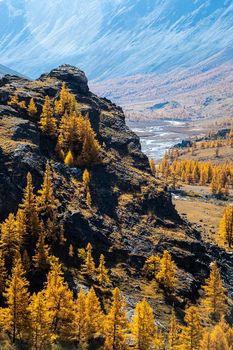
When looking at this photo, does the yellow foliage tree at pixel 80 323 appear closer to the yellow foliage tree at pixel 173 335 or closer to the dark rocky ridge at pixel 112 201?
the yellow foliage tree at pixel 173 335

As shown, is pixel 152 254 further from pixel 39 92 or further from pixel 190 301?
pixel 39 92

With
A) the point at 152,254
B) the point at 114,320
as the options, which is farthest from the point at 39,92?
the point at 114,320

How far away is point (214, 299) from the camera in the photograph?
337 ft

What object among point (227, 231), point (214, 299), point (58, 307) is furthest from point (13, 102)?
point (227, 231)

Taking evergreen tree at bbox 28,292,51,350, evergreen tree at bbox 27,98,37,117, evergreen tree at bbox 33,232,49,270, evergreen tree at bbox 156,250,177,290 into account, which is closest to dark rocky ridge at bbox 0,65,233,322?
evergreen tree at bbox 27,98,37,117

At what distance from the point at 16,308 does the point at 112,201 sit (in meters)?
49.3

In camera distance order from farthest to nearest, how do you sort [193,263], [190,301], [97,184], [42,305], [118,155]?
[118,155] < [97,184] < [193,263] < [190,301] < [42,305]

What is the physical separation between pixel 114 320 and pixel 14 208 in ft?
107

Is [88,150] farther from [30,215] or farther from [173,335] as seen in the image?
[173,335]

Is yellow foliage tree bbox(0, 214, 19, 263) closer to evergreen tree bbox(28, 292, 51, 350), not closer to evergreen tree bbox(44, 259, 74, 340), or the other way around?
evergreen tree bbox(44, 259, 74, 340)

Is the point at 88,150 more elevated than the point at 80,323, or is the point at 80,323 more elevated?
the point at 88,150

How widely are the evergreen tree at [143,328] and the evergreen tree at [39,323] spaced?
562 inches

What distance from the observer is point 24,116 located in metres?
131

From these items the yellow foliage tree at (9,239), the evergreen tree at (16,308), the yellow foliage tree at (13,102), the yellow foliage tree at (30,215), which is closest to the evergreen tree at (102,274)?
the yellow foliage tree at (30,215)
